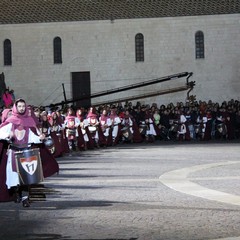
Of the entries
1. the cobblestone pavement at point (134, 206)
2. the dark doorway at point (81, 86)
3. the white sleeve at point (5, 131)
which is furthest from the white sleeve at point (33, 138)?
the dark doorway at point (81, 86)

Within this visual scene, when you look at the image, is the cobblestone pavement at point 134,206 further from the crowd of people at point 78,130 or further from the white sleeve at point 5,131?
the white sleeve at point 5,131

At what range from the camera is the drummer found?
1125 centimetres

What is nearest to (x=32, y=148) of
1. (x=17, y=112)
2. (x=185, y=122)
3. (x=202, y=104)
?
(x=17, y=112)

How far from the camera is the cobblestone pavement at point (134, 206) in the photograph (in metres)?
9.29

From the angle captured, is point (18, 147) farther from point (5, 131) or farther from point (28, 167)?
point (28, 167)

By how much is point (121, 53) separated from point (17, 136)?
3971 cm

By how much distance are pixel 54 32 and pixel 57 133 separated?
27.1 m

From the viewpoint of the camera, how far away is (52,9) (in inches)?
2060

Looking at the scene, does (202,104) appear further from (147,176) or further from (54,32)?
(147,176)

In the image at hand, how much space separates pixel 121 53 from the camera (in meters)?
50.8

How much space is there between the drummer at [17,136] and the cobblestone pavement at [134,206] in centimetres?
42

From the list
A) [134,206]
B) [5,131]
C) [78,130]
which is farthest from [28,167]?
[78,130]

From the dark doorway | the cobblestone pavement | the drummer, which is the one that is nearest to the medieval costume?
the drummer

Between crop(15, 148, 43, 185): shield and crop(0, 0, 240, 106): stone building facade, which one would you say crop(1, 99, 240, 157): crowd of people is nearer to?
crop(0, 0, 240, 106): stone building facade
